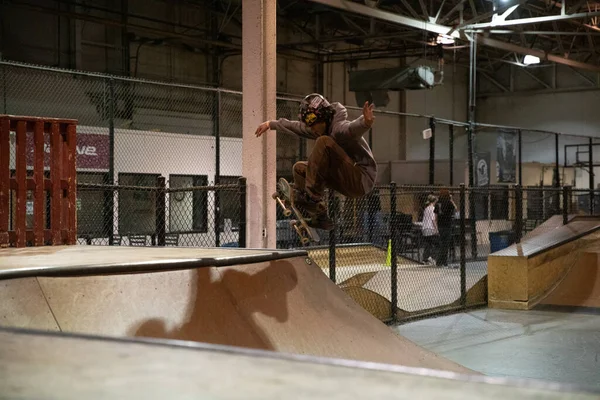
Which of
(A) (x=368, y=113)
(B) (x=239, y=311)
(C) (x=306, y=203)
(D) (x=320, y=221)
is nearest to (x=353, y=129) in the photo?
(A) (x=368, y=113)

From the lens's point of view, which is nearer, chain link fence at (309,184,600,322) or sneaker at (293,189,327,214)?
sneaker at (293,189,327,214)

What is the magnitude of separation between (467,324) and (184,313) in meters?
6.72

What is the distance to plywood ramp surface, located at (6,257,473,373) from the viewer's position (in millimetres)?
4543

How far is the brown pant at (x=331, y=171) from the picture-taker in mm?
6043

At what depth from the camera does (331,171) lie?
20.3ft

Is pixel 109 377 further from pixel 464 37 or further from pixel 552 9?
pixel 552 9

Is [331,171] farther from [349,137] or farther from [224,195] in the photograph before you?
[224,195]

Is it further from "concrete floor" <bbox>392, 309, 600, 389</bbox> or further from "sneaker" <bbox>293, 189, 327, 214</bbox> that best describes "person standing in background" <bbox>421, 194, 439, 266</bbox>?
"sneaker" <bbox>293, 189, 327, 214</bbox>

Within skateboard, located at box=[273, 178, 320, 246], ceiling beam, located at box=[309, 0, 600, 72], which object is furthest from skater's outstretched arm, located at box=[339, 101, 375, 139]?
ceiling beam, located at box=[309, 0, 600, 72]

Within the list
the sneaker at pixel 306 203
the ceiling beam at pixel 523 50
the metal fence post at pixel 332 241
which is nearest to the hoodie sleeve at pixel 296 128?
the sneaker at pixel 306 203

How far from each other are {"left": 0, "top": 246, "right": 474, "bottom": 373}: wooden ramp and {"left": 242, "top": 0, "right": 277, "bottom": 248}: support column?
281 centimetres

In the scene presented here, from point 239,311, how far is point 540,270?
8.52 m

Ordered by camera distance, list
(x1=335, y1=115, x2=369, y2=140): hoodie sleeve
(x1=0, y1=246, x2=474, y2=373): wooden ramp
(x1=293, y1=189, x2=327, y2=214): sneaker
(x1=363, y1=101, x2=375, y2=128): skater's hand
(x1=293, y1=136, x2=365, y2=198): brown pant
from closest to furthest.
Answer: (x1=0, y1=246, x2=474, y2=373): wooden ramp, (x1=363, y1=101, x2=375, y2=128): skater's hand, (x1=335, y1=115, x2=369, y2=140): hoodie sleeve, (x1=293, y1=136, x2=365, y2=198): brown pant, (x1=293, y1=189, x2=327, y2=214): sneaker

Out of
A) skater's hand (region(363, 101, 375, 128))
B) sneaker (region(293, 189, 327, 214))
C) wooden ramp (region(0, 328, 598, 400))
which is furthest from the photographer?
sneaker (region(293, 189, 327, 214))
